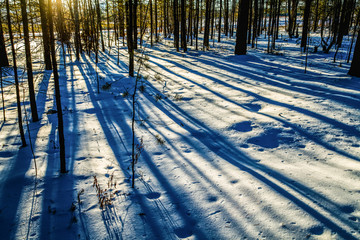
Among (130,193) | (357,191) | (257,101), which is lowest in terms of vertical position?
(130,193)

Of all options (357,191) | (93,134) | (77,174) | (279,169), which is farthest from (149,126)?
(357,191)

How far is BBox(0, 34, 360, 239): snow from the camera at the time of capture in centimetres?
246

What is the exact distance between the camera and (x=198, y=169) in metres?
3.59

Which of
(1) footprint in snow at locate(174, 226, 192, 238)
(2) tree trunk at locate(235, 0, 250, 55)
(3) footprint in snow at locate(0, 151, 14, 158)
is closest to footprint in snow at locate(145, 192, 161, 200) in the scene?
(1) footprint in snow at locate(174, 226, 192, 238)

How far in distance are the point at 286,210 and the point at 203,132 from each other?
2682 millimetres

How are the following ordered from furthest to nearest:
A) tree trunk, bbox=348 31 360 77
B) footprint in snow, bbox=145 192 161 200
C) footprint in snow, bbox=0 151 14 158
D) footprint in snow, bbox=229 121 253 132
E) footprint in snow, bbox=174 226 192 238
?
tree trunk, bbox=348 31 360 77
footprint in snow, bbox=229 121 253 132
footprint in snow, bbox=0 151 14 158
footprint in snow, bbox=145 192 161 200
footprint in snow, bbox=174 226 192 238

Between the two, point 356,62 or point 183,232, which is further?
point 356,62

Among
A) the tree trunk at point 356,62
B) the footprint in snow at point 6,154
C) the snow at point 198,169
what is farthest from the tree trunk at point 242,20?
the footprint in snow at point 6,154

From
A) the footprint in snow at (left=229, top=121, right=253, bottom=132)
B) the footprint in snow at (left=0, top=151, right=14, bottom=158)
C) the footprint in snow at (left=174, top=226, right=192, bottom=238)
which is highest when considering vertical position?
the footprint in snow at (left=229, top=121, right=253, bottom=132)

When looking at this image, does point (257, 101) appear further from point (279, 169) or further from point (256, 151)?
point (279, 169)

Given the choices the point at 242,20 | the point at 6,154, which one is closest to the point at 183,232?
the point at 6,154

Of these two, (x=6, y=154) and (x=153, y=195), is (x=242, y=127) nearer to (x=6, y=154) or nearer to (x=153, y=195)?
(x=153, y=195)

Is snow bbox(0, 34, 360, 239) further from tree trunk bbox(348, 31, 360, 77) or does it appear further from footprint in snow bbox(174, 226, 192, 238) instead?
tree trunk bbox(348, 31, 360, 77)

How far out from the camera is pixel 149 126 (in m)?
5.47
